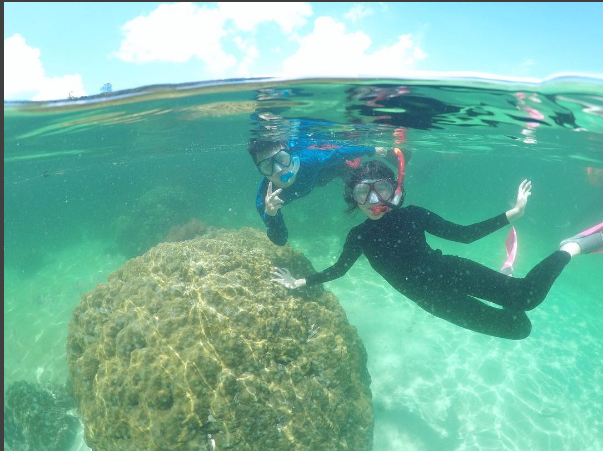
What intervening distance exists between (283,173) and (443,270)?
185 inches

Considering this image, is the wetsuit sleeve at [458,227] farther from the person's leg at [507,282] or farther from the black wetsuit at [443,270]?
the person's leg at [507,282]

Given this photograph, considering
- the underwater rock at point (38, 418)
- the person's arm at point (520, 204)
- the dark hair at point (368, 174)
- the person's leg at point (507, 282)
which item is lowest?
the underwater rock at point (38, 418)

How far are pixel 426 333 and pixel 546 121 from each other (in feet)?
32.1

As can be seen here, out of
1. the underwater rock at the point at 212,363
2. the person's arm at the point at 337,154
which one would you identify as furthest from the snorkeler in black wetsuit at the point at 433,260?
the person's arm at the point at 337,154

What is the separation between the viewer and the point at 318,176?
10.8 metres

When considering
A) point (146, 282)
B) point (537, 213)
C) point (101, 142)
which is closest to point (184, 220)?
point (101, 142)

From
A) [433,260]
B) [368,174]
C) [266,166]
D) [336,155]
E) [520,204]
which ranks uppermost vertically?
[368,174]

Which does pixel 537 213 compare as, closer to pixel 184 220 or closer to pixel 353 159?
pixel 353 159

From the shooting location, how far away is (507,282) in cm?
569

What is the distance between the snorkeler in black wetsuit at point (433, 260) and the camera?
5.77 m

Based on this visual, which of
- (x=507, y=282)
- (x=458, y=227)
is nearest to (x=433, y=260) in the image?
(x=458, y=227)

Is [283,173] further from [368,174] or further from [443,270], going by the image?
[443,270]

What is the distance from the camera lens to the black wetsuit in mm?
5828

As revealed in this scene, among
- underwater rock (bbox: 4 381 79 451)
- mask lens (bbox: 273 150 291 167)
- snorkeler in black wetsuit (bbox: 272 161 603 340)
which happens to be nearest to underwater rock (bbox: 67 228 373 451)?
snorkeler in black wetsuit (bbox: 272 161 603 340)
